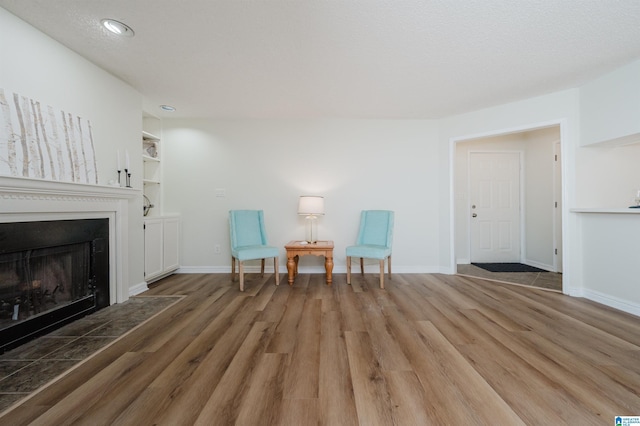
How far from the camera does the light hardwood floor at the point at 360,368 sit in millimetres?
1162

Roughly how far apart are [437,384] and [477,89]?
2923 mm

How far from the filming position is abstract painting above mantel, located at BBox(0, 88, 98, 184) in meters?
1.77

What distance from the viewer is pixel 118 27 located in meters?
1.85

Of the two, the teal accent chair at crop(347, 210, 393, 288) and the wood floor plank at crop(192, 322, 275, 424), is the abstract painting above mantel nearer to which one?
the wood floor plank at crop(192, 322, 275, 424)

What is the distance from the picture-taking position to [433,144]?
3.83 m

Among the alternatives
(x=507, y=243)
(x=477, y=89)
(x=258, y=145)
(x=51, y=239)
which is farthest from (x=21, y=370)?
(x=507, y=243)

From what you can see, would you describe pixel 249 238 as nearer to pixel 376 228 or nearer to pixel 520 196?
pixel 376 228

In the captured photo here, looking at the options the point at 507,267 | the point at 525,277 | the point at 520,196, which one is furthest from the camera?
the point at 520,196

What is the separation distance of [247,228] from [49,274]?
190 cm

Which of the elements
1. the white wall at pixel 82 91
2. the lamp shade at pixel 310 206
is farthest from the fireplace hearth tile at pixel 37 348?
the lamp shade at pixel 310 206

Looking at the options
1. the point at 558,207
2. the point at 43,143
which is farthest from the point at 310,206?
the point at 558,207

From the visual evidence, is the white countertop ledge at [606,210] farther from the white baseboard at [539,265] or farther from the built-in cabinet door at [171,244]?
the built-in cabinet door at [171,244]

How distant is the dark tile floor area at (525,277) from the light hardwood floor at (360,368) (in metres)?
0.65

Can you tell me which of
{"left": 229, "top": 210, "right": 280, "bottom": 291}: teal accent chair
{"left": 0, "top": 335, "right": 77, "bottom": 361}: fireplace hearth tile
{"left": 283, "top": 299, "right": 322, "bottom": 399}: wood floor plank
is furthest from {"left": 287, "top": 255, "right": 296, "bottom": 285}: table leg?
{"left": 0, "top": 335, "right": 77, "bottom": 361}: fireplace hearth tile
